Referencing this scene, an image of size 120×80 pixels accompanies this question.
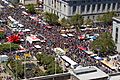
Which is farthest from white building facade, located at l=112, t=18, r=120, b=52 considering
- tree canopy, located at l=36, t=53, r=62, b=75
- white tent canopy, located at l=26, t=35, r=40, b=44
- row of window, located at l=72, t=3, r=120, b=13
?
row of window, located at l=72, t=3, r=120, b=13

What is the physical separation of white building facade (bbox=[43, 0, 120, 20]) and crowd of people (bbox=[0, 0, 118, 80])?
19.2ft

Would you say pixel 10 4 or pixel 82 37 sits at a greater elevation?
pixel 10 4

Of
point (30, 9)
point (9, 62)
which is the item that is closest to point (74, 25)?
point (30, 9)

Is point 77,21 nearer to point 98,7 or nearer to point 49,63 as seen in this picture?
point 98,7

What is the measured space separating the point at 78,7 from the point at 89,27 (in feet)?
24.2

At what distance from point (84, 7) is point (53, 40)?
892 inches

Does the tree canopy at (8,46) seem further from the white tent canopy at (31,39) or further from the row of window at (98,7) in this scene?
the row of window at (98,7)

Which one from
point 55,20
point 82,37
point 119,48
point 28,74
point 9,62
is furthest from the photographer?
point 55,20

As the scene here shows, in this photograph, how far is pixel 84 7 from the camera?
93.6m

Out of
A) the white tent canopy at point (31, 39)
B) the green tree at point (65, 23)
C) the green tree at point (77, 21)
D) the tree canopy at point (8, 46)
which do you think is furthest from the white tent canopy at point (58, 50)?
the green tree at point (77, 21)

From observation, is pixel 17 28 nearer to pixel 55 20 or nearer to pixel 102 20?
pixel 55 20

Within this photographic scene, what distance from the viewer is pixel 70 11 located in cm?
9219

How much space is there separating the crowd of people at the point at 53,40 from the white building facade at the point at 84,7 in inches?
231

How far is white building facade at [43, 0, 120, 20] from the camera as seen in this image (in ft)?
302
